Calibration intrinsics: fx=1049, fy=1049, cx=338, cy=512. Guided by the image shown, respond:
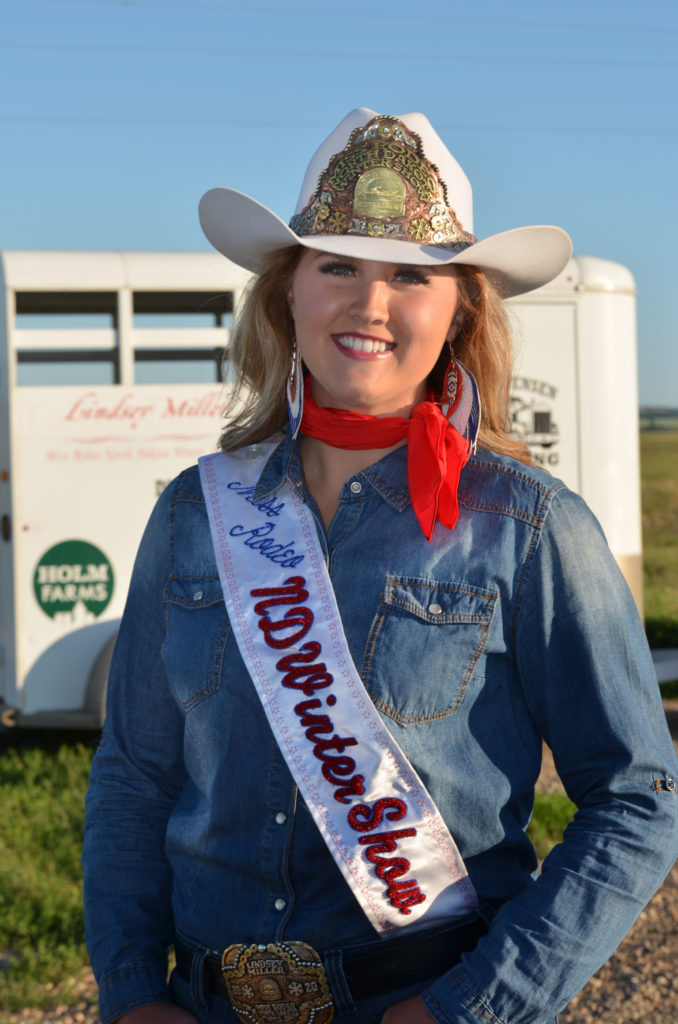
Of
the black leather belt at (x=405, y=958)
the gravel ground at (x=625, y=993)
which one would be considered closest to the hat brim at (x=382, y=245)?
the black leather belt at (x=405, y=958)

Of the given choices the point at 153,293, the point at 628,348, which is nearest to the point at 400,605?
the point at 153,293

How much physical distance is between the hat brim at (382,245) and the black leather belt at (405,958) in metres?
0.98

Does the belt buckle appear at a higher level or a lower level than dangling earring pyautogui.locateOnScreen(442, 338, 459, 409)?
lower

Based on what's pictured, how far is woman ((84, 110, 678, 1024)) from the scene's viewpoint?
56.2 inches

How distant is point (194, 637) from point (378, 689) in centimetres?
32

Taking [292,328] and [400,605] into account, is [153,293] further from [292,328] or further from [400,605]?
[400,605]

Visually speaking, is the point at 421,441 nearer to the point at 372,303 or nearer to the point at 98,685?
the point at 372,303

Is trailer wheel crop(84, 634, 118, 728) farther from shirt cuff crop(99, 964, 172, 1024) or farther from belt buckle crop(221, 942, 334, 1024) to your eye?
belt buckle crop(221, 942, 334, 1024)

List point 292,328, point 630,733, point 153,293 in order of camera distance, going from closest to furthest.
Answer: point 630,733 → point 292,328 → point 153,293

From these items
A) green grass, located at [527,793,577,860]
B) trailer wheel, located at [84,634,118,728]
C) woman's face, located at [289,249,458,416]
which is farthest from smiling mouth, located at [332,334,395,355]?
trailer wheel, located at [84,634,118,728]

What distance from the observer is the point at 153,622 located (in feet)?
5.64

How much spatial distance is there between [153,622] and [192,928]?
1.56 feet

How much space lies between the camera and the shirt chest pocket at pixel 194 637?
1.60 m

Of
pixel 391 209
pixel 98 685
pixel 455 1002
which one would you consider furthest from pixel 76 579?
pixel 455 1002
